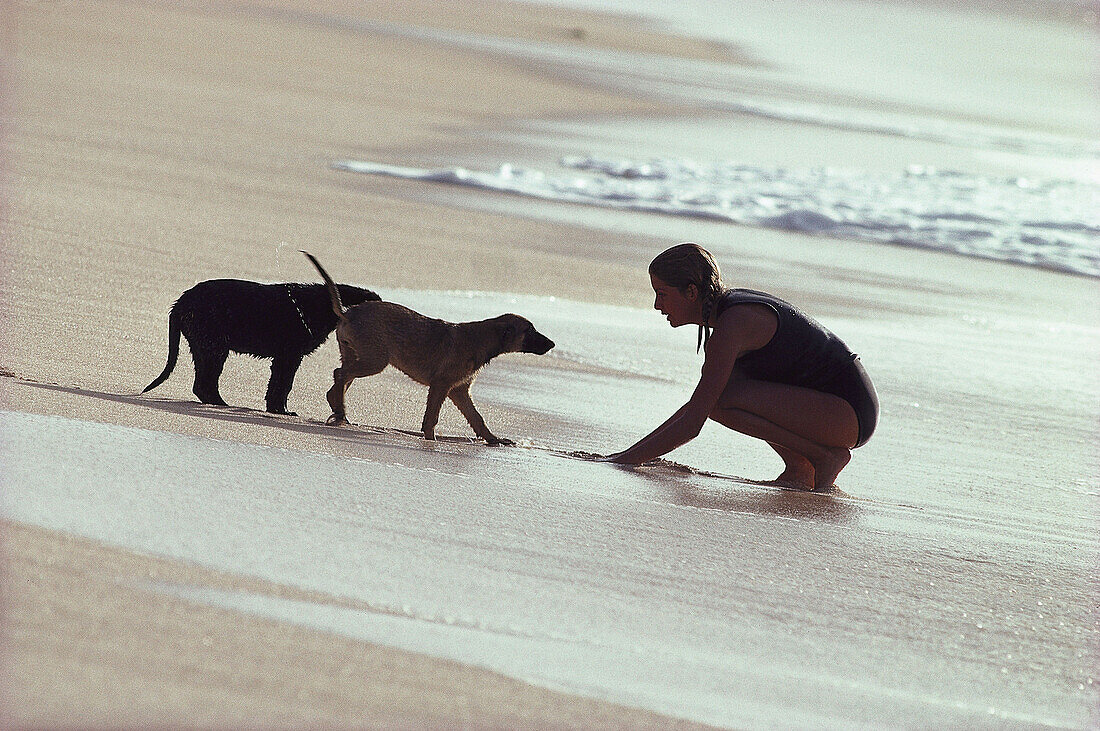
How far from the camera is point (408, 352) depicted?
5.39m

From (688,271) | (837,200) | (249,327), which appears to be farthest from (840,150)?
(249,327)

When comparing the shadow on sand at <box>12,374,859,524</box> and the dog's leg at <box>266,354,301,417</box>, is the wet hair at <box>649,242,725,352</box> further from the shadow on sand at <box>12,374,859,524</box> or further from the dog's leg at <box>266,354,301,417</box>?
the dog's leg at <box>266,354,301,417</box>

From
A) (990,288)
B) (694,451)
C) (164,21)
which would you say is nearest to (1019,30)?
(164,21)

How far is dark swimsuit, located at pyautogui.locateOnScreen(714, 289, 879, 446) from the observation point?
5.27m

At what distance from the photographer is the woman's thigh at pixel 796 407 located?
5.29 meters

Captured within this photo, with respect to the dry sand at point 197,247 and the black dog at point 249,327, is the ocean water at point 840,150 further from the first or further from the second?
the black dog at point 249,327

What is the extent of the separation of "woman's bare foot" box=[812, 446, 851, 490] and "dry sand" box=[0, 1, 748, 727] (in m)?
1.82

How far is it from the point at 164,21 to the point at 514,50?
8306mm

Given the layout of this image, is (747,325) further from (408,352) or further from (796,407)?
(408,352)

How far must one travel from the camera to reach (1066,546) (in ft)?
15.8

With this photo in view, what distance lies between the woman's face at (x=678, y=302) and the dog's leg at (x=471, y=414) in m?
0.82

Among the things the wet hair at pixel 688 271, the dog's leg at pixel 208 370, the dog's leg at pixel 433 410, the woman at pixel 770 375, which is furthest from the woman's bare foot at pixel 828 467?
the dog's leg at pixel 208 370

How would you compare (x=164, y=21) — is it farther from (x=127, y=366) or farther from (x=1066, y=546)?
(x=1066, y=546)

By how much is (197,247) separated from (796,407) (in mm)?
4376
